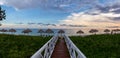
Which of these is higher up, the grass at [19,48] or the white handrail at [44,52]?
the white handrail at [44,52]

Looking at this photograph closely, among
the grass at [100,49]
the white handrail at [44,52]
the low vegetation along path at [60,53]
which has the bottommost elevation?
the grass at [100,49]

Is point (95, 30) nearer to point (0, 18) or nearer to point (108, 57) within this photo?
point (0, 18)

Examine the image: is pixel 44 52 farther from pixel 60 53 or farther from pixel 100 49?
pixel 100 49

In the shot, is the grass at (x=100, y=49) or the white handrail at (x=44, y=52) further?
the grass at (x=100, y=49)

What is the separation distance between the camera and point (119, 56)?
54.5 ft

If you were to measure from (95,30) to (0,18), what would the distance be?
2406 centimetres

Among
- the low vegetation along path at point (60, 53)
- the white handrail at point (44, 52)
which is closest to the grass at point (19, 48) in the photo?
the low vegetation along path at point (60, 53)

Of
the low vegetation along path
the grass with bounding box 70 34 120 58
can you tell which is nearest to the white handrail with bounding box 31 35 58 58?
the low vegetation along path

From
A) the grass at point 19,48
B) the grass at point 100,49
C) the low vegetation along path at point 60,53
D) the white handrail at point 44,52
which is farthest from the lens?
the grass at point 19,48

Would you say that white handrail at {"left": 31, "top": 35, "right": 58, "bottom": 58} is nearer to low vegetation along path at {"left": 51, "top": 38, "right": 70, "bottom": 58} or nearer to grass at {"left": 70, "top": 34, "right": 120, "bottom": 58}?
low vegetation along path at {"left": 51, "top": 38, "right": 70, "bottom": 58}

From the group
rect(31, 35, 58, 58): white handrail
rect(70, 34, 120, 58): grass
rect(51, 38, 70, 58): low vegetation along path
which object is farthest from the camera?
rect(70, 34, 120, 58): grass

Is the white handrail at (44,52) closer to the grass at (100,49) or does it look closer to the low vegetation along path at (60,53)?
the low vegetation along path at (60,53)

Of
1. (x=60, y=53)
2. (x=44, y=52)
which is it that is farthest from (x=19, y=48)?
(x=44, y=52)

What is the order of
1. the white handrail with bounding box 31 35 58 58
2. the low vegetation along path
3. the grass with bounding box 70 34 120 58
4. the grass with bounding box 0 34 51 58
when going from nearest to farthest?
the white handrail with bounding box 31 35 58 58 → the low vegetation along path → the grass with bounding box 70 34 120 58 → the grass with bounding box 0 34 51 58
